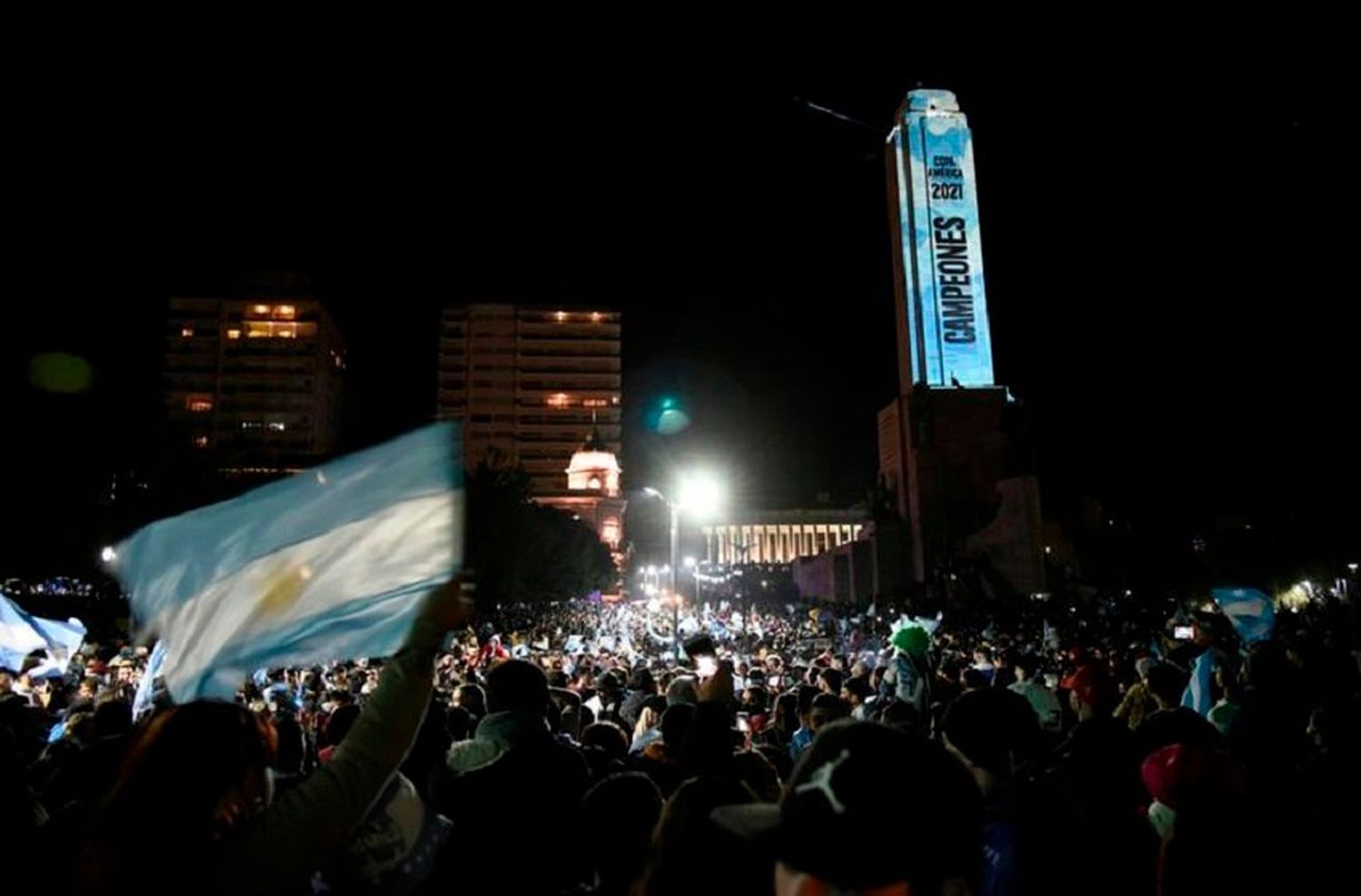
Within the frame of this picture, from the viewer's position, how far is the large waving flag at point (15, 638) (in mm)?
11820

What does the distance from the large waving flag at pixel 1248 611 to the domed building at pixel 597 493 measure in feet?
359

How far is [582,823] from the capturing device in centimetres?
315

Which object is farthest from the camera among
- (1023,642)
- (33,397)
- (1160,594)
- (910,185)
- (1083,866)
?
(910,185)

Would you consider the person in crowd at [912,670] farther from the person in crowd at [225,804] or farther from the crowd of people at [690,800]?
the person in crowd at [225,804]

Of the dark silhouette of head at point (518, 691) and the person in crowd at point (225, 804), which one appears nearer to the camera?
the person in crowd at point (225, 804)

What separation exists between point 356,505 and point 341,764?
3.89 feet

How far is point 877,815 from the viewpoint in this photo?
5.60 feet

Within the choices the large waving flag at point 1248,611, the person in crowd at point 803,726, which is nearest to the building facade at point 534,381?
the large waving flag at point 1248,611

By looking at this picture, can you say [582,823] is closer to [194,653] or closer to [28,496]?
[194,653]

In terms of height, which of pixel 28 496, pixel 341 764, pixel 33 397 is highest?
pixel 33 397

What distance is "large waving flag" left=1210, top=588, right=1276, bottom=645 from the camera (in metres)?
12.0

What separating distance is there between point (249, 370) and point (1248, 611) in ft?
390

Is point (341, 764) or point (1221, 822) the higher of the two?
point (341, 764)

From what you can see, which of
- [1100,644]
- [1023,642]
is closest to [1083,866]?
[1100,644]
